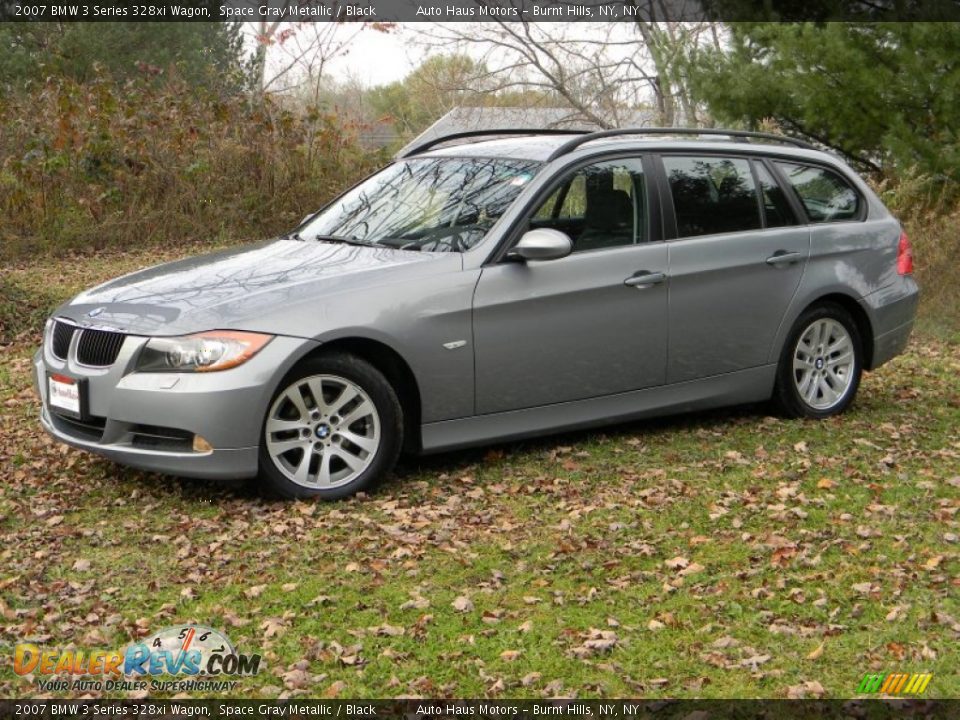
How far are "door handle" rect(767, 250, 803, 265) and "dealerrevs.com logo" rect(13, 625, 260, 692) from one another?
4.40 metres

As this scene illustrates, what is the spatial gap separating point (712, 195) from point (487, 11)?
21798mm

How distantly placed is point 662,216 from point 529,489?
73.1 inches

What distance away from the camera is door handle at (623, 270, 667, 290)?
729cm

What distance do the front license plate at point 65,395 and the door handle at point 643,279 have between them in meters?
2.91

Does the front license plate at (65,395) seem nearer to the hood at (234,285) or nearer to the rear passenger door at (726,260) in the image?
the hood at (234,285)

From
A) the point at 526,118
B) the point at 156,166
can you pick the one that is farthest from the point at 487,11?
the point at 156,166

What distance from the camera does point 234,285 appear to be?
6.47 m

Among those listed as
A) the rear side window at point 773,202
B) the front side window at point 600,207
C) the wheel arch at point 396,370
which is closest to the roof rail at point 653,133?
the front side window at point 600,207

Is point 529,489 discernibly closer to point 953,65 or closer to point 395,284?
point 395,284

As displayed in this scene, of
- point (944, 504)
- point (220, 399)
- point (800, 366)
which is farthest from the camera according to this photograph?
point (800, 366)

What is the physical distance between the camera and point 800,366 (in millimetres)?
8234

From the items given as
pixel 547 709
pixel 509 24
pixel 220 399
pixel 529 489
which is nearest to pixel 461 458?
pixel 529 489

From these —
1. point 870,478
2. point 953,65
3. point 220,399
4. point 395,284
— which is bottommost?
point 870,478

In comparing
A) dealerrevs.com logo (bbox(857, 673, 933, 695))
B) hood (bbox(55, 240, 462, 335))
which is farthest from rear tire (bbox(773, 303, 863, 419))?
dealerrevs.com logo (bbox(857, 673, 933, 695))
